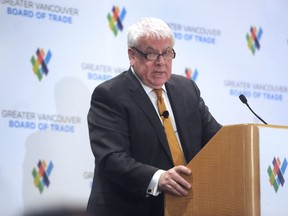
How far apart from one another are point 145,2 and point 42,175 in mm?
1557

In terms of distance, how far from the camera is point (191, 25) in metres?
5.21

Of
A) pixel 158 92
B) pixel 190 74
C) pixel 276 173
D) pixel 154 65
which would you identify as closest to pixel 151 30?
pixel 154 65

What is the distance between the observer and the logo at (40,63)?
450cm

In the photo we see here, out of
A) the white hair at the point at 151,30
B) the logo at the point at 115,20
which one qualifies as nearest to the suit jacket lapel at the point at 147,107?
the white hair at the point at 151,30

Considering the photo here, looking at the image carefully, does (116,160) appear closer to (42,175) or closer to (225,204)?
(225,204)

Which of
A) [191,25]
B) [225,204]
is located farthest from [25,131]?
[225,204]

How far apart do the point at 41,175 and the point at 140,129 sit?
1297 mm

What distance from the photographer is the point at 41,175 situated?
14.6 feet

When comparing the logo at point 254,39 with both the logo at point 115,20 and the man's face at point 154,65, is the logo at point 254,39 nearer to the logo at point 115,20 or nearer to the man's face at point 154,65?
the logo at point 115,20

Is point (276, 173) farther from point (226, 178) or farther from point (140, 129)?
point (140, 129)

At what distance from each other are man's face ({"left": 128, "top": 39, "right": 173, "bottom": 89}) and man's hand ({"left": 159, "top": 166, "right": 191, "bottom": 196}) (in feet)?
2.32

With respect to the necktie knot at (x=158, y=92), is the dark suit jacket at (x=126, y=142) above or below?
below

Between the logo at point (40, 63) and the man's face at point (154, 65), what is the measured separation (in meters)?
1.12

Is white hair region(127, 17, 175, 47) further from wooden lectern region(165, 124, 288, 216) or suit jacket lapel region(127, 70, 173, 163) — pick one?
wooden lectern region(165, 124, 288, 216)
